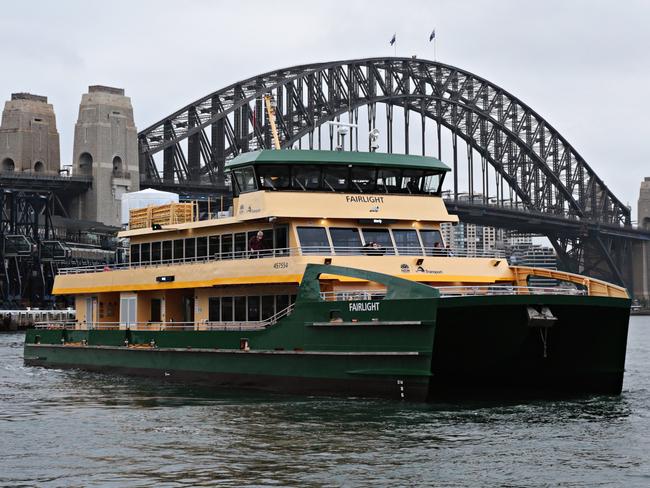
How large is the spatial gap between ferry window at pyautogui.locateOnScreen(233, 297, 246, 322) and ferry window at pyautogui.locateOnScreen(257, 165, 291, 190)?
328 centimetres

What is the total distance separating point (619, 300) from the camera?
27969 mm

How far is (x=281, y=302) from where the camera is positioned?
1240 inches

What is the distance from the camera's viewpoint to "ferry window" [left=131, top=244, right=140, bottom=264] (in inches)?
1499

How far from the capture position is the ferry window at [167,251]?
1427 inches

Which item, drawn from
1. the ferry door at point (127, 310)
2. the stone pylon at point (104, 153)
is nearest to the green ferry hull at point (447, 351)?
the ferry door at point (127, 310)

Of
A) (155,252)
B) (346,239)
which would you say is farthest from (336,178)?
(155,252)

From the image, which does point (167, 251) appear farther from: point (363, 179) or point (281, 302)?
point (363, 179)

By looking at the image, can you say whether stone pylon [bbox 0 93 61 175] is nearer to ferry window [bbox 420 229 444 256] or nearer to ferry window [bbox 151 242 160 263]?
ferry window [bbox 151 242 160 263]

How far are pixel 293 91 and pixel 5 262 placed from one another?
37207mm

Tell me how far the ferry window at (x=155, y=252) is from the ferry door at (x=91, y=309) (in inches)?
162

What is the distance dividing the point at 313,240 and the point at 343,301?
12.6 ft

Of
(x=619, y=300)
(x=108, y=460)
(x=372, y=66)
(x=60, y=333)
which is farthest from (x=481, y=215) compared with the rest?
(x=108, y=460)

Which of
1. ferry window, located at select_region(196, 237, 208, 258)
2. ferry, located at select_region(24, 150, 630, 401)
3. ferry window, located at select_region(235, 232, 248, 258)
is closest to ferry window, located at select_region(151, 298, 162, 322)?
ferry, located at select_region(24, 150, 630, 401)

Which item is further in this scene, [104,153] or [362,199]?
[104,153]
